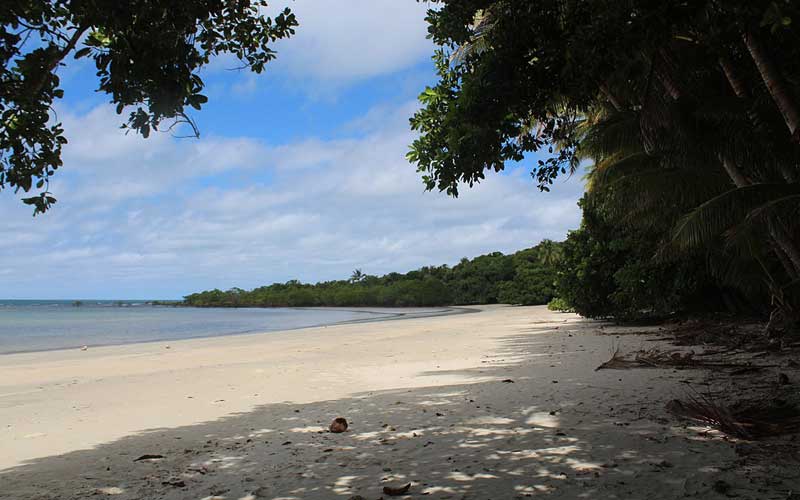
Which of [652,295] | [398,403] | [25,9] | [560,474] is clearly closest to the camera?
[25,9]

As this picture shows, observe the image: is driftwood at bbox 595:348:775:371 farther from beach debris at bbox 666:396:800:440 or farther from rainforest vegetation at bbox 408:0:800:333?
beach debris at bbox 666:396:800:440

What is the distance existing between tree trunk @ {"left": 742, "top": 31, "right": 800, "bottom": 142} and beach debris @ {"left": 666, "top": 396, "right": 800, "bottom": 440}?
7.80 ft

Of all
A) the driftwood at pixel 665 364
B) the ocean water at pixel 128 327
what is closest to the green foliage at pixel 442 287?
the ocean water at pixel 128 327

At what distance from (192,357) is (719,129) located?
40.0 ft

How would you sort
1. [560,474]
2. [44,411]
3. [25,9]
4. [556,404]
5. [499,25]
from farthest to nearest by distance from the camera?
[44,411], [556,404], [499,25], [560,474], [25,9]

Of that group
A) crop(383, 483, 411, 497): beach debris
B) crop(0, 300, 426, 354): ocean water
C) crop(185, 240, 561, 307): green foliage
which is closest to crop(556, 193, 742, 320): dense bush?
crop(383, 483, 411, 497): beach debris

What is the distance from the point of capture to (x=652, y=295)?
14641 millimetres

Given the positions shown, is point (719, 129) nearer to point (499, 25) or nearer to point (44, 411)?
point (499, 25)

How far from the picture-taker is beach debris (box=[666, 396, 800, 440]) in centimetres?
404

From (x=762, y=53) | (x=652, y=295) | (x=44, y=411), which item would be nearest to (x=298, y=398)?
(x=44, y=411)

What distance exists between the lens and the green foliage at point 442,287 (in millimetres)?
45938

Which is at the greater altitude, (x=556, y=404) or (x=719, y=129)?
(x=719, y=129)

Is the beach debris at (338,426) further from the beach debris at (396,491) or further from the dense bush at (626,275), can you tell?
the dense bush at (626,275)

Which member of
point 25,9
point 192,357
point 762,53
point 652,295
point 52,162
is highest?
point 762,53
